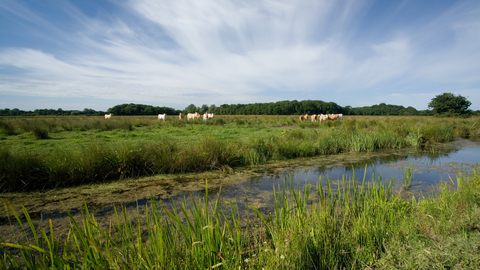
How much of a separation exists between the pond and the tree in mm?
34481

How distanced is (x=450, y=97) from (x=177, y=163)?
148 ft

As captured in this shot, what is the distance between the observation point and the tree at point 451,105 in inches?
1346

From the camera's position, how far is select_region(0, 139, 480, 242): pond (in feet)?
12.6

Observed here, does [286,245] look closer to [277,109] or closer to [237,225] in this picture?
[237,225]

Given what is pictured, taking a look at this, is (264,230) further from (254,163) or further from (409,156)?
(409,156)

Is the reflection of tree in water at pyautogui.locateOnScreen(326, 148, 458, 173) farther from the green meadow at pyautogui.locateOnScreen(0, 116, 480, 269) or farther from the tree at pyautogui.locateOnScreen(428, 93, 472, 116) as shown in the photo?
the tree at pyautogui.locateOnScreen(428, 93, 472, 116)

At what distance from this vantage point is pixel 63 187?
4953 millimetres

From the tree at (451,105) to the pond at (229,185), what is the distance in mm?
34481

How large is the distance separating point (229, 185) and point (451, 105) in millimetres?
44040

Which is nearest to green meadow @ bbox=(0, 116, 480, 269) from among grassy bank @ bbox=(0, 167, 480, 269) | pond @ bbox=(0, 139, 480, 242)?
grassy bank @ bbox=(0, 167, 480, 269)

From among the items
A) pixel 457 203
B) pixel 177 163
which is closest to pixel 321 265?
pixel 457 203

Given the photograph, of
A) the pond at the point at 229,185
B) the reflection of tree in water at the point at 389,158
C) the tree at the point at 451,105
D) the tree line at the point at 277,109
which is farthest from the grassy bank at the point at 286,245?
the tree line at the point at 277,109

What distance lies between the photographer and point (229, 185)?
5.23 metres

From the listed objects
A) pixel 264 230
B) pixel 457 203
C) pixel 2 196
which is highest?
pixel 457 203
